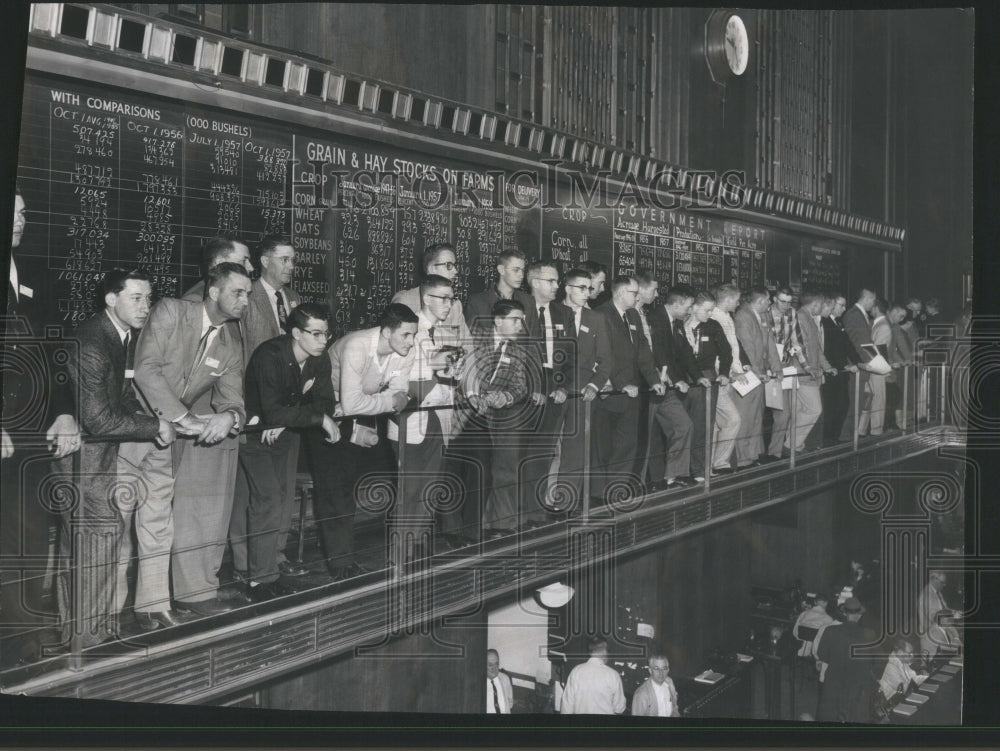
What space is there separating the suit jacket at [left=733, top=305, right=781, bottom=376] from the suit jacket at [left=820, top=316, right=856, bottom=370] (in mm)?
215

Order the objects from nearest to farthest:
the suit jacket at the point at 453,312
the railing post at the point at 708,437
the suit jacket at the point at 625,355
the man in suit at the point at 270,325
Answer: the man in suit at the point at 270,325 → the suit jacket at the point at 453,312 → the suit jacket at the point at 625,355 → the railing post at the point at 708,437

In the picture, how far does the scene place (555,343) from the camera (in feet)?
13.3

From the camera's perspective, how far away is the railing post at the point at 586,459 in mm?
4004

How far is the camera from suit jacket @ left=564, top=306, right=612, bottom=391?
4078 millimetres

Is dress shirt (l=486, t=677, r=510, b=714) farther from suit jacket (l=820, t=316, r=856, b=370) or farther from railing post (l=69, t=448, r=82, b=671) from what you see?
suit jacket (l=820, t=316, r=856, b=370)

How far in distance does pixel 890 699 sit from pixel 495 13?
3.12 metres

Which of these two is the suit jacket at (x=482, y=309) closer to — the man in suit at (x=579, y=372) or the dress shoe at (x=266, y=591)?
the man in suit at (x=579, y=372)

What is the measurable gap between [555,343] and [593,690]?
4.41ft

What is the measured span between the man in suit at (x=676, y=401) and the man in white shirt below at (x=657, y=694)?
69cm

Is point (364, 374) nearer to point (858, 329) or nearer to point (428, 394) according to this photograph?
point (428, 394)

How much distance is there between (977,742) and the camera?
4141 millimetres

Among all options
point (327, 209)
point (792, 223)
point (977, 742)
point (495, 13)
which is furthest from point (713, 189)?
point (977, 742)

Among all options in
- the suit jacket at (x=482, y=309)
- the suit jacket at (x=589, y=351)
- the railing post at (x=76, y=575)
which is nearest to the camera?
the railing post at (x=76, y=575)

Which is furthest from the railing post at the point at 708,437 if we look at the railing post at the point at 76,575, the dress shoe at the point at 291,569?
the railing post at the point at 76,575
